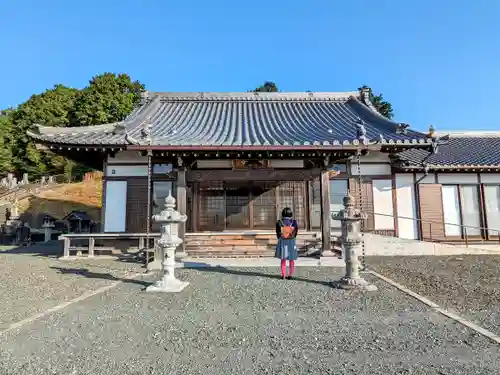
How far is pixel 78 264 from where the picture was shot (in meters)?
8.77

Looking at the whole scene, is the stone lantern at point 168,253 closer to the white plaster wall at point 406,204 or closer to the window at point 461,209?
the white plaster wall at point 406,204

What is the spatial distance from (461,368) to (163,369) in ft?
8.62

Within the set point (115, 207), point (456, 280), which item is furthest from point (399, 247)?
point (115, 207)

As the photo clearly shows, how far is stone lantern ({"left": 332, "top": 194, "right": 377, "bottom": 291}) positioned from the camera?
593 centimetres

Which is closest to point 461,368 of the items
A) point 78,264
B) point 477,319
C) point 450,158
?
point 477,319

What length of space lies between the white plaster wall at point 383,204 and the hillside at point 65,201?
19041 millimetres

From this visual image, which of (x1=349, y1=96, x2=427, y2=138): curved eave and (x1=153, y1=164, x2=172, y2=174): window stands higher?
(x1=349, y1=96, x2=427, y2=138): curved eave

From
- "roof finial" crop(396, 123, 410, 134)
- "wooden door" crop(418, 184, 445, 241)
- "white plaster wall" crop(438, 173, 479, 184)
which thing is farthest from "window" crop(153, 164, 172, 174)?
"white plaster wall" crop(438, 173, 479, 184)

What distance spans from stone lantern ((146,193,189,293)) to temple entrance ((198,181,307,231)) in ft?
19.5

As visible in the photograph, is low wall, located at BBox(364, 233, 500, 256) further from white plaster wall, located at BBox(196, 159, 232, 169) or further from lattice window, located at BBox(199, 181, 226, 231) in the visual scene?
lattice window, located at BBox(199, 181, 226, 231)

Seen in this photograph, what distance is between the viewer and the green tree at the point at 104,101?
3772cm

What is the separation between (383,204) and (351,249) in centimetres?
679

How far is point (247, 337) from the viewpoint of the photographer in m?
3.54

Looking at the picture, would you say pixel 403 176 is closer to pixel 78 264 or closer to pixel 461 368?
pixel 461 368
